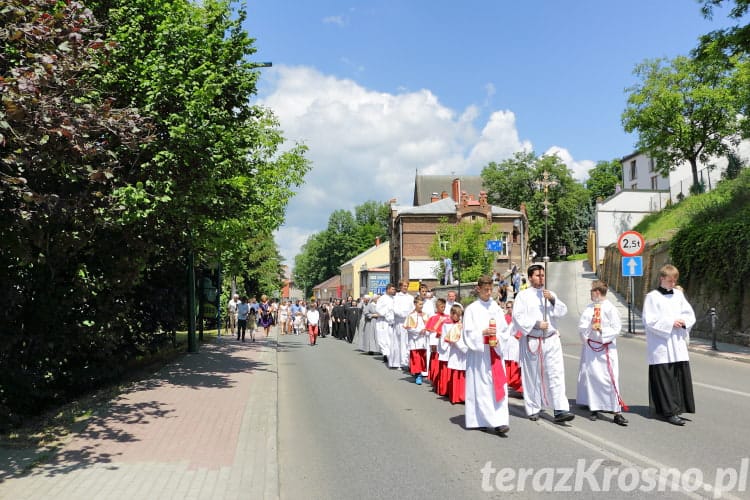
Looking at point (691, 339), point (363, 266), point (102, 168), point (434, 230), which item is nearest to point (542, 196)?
point (434, 230)

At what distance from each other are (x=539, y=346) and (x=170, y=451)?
472 cm

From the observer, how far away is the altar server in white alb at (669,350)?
8.57 m

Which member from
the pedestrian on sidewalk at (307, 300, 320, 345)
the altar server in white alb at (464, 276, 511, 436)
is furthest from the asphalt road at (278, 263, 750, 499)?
the pedestrian on sidewalk at (307, 300, 320, 345)

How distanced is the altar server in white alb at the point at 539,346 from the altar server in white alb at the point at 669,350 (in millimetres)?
1166

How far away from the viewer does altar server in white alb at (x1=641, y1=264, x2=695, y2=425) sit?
857 centimetres

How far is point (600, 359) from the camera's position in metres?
9.06

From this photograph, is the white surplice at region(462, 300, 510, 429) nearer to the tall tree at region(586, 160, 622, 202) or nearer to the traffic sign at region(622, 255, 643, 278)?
the traffic sign at region(622, 255, 643, 278)

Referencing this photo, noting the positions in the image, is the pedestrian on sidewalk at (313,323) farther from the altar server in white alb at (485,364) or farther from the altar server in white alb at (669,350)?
the altar server in white alb at (669,350)

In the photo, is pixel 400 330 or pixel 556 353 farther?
pixel 400 330

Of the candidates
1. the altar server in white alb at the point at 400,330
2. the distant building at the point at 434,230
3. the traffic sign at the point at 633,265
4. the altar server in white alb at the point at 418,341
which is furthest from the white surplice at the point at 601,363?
the distant building at the point at 434,230

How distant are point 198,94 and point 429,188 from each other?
91106 mm

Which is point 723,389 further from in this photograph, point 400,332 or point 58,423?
point 58,423

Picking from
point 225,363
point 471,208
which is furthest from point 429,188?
point 225,363

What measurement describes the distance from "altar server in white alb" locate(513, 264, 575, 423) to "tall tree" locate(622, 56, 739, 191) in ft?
135
